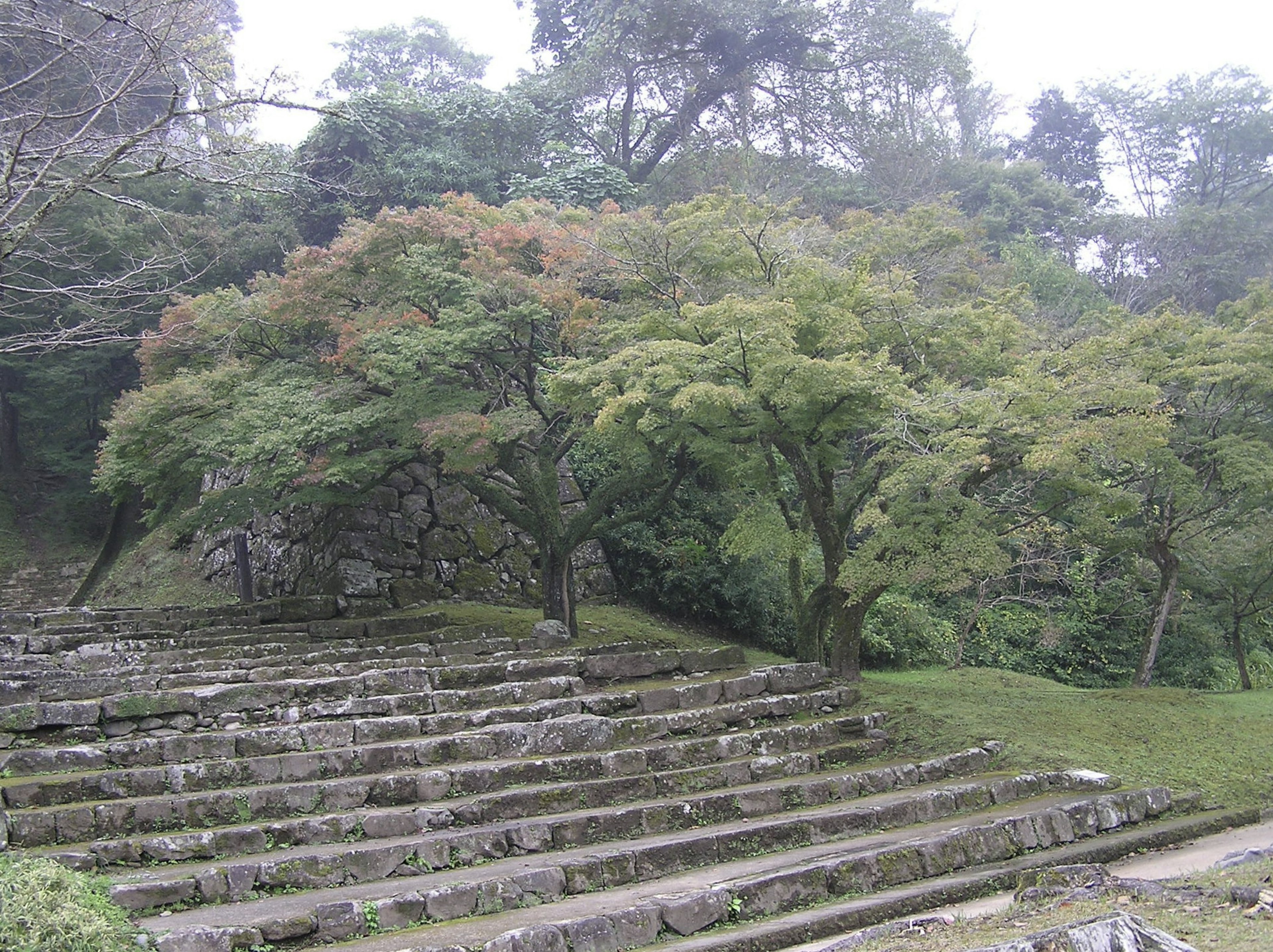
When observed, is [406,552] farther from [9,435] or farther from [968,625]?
[9,435]

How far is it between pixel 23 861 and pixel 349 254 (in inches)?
399

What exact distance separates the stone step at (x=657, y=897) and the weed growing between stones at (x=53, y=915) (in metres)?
0.30

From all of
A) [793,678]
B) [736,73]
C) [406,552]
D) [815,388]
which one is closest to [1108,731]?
[793,678]

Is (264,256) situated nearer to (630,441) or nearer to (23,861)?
(630,441)

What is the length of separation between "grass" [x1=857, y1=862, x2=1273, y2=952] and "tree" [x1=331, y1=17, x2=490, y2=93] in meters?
28.9

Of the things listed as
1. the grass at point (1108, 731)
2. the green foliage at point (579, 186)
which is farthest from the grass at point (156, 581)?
the grass at point (1108, 731)

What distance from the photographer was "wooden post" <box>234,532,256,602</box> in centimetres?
1902

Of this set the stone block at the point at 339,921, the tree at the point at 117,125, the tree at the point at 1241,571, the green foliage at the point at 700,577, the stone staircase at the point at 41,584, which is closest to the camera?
the stone block at the point at 339,921

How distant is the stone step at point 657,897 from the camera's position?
204 inches

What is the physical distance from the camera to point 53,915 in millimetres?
4422

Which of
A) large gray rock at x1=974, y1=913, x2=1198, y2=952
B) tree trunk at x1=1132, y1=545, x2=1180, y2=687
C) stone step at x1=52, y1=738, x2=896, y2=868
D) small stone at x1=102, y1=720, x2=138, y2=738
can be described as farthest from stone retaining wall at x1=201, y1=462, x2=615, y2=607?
large gray rock at x1=974, y1=913, x2=1198, y2=952

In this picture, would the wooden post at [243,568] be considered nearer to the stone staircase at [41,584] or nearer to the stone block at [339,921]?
the stone staircase at [41,584]

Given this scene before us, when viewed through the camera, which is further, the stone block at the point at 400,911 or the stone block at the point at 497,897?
the stone block at the point at 497,897

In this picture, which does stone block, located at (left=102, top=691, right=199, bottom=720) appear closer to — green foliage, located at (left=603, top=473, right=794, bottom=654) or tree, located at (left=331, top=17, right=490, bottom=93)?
green foliage, located at (left=603, top=473, right=794, bottom=654)
